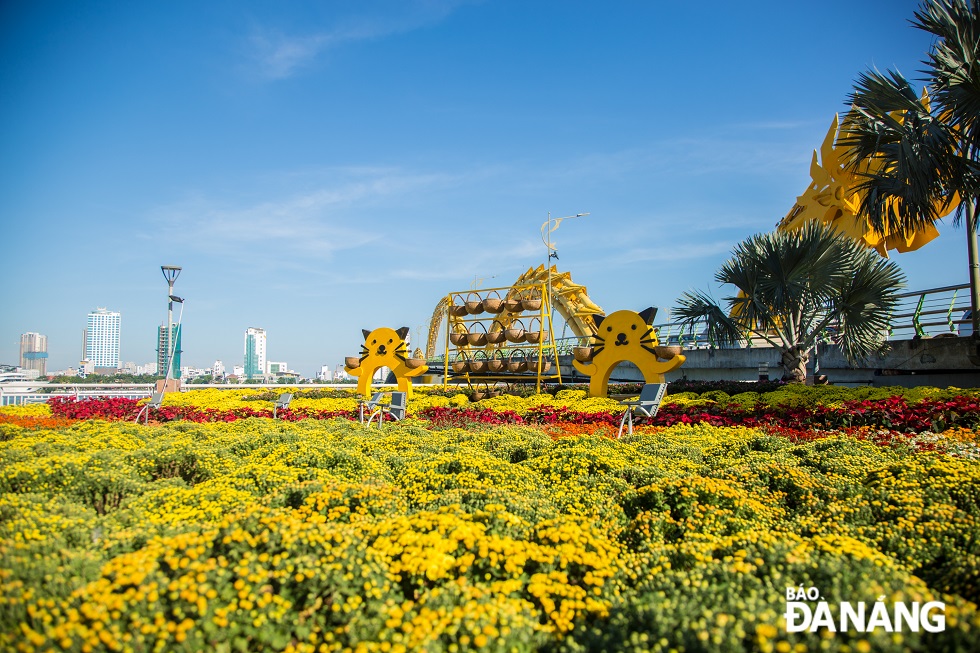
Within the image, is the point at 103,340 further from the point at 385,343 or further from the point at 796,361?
Answer: the point at 796,361

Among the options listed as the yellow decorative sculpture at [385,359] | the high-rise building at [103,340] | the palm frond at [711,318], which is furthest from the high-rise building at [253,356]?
the palm frond at [711,318]

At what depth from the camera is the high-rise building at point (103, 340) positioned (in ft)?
293

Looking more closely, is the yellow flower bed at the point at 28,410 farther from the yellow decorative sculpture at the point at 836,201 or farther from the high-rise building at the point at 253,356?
the high-rise building at the point at 253,356

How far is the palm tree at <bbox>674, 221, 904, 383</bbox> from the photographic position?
11633 millimetres

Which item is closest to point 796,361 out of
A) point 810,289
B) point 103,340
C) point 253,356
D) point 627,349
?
point 810,289

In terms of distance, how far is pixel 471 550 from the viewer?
3.56 m

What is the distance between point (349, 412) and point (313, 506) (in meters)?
10.2

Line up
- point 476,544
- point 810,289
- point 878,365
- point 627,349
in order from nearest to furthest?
1. point 476,544
2. point 810,289
3. point 627,349
4. point 878,365

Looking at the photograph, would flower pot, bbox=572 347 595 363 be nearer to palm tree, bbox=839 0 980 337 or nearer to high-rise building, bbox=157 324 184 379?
palm tree, bbox=839 0 980 337

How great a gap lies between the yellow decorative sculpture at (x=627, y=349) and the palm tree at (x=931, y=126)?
16.5 ft

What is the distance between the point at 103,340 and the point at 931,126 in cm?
10618

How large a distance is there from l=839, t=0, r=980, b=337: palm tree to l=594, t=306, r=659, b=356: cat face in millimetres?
5051

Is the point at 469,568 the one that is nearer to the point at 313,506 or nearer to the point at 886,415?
the point at 313,506

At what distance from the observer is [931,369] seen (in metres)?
13.0
